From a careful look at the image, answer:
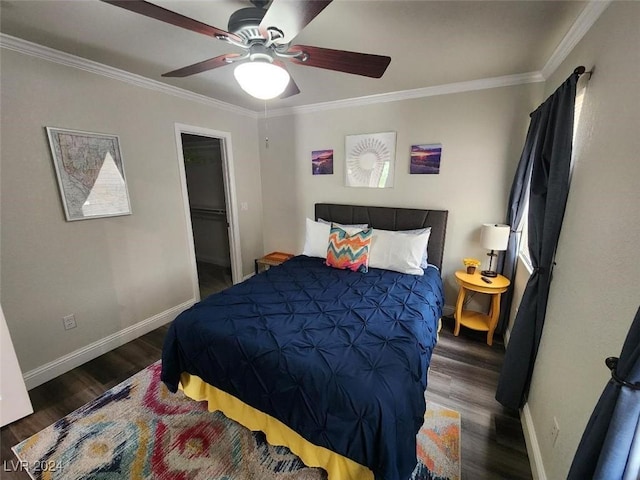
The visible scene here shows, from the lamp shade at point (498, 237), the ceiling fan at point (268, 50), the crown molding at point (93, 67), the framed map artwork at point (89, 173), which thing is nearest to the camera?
the ceiling fan at point (268, 50)

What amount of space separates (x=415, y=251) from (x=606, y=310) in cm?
156

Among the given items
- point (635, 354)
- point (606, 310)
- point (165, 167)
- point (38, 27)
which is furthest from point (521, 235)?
point (38, 27)

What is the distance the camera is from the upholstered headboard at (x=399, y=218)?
9.32 feet

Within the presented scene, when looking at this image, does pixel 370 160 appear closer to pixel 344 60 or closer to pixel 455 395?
pixel 344 60

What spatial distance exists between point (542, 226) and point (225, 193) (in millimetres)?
3274

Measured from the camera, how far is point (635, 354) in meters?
0.67

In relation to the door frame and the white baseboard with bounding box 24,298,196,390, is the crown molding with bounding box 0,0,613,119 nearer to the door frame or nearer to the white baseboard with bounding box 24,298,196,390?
the door frame

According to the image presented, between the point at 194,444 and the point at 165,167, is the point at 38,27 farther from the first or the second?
the point at 194,444

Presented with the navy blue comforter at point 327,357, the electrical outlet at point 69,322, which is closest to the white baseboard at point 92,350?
the electrical outlet at point 69,322

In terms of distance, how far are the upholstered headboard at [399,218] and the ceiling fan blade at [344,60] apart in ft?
5.56

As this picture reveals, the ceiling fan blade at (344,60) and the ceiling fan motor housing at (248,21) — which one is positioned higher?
the ceiling fan motor housing at (248,21)

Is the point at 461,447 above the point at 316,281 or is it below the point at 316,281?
below

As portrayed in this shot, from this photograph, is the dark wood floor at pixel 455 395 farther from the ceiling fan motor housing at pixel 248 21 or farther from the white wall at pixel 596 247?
the ceiling fan motor housing at pixel 248 21

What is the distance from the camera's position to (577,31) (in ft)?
5.02
